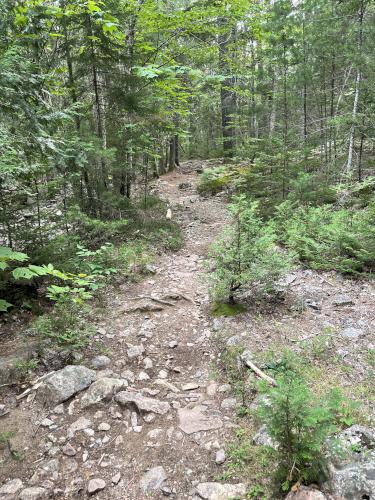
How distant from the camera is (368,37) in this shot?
36.0ft

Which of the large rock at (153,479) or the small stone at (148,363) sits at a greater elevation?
the large rock at (153,479)

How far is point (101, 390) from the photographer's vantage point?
4355mm

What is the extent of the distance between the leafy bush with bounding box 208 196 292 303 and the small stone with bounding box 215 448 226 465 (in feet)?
8.82

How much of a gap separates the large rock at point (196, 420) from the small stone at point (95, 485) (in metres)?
0.97

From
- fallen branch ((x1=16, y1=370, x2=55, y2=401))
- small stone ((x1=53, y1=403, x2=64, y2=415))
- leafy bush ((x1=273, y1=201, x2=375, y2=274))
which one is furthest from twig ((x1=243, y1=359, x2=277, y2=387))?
leafy bush ((x1=273, y1=201, x2=375, y2=274))

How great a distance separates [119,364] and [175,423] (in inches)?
54.4

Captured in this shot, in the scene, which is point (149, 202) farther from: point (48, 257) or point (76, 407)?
point (76, 407)

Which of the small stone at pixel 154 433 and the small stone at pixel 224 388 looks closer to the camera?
the small stone at pixel 154 433

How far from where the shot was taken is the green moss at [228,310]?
233 inches

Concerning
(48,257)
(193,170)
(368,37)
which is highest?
(368,37)

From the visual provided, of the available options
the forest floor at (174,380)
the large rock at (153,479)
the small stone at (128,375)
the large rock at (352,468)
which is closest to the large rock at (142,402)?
the forest floor at (174,380)

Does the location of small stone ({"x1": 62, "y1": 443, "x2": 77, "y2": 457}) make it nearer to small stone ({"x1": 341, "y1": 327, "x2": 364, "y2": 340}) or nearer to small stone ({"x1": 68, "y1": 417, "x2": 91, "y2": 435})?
small stone ({"x1": 68, "y1": 417, "x2": 91, "y2": 435})

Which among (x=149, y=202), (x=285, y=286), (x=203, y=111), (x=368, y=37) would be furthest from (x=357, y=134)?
(x=203, y=111)

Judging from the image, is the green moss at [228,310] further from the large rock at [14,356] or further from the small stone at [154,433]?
the large rock at [14,356]
